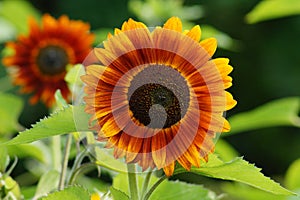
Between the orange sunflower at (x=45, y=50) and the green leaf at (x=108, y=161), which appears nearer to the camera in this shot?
the green leaf at (x=108, y=161)

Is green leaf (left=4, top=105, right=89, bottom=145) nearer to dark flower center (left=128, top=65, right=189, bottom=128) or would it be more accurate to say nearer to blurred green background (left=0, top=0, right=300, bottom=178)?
dark flower center (left=128, top=65, right=189, bottom=128)

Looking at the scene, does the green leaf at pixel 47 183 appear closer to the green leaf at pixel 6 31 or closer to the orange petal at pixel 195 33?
the orange petal at pixel 195 33

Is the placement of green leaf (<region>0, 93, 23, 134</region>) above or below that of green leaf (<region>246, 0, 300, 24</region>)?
below

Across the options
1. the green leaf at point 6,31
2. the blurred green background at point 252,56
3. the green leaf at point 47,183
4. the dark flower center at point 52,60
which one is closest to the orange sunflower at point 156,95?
the green leaf at point 47,183

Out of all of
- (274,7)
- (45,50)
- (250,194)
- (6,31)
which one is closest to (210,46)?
(250,194)

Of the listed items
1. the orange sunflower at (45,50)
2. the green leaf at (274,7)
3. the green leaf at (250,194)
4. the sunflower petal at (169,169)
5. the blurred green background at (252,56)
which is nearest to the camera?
the sunflower petal at (169,169)

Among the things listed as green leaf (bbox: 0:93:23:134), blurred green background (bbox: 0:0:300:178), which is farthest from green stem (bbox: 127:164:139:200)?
blurred green background (bbox: 0:0:300:178)
